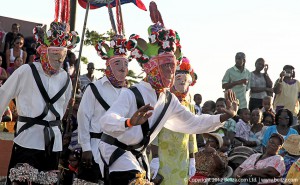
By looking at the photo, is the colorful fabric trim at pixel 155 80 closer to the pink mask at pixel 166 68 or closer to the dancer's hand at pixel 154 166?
the pink mask at pixel 166 68

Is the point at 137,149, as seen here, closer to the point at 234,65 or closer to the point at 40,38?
the point at 40,38

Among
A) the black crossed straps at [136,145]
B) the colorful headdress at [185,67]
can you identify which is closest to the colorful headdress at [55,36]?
the colorful headdress at [185,67]

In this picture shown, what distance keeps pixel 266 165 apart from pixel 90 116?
3202mm

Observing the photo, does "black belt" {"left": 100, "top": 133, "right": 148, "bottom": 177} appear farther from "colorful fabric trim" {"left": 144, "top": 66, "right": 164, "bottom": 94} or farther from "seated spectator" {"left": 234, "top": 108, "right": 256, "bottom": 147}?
"seated spectator" {"left": 234, "top": 108, "right": 256, "bottom": 147}

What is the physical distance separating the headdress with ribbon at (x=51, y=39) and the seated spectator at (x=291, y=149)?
164 inches

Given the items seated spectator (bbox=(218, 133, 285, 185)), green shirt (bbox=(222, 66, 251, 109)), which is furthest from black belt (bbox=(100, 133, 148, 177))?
green shirt (bbox=(222, 66, 251, 109))

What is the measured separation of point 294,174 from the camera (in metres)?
11.4

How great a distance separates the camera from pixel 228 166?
12.5 m

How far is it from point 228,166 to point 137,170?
16.8 feet

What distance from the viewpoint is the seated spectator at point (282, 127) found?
43.6 feet

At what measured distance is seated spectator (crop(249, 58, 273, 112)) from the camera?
1647 centimetres

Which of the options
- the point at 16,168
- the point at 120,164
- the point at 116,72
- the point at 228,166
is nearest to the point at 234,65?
the point at 228,166

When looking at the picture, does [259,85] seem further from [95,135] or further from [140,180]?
[140,180]

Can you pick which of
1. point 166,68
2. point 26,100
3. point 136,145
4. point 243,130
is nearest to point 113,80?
point 26,100
